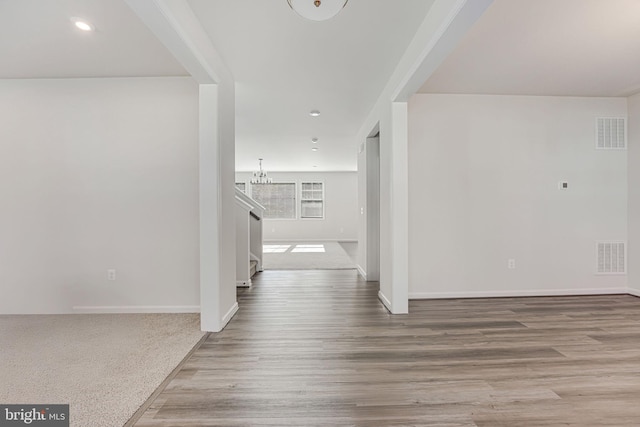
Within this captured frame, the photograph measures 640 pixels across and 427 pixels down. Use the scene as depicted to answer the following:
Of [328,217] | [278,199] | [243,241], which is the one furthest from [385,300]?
[278,199]

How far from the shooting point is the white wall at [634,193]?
3.55 meters

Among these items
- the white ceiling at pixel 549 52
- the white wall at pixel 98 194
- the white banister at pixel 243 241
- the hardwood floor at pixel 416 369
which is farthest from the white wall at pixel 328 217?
the white wall at pixel 98 194

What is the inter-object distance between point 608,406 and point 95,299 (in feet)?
14.1

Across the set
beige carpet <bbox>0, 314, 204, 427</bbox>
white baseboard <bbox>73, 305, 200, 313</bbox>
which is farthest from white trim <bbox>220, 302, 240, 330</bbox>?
white baseboard <bbox>73, 305, 200, 313</bbox>

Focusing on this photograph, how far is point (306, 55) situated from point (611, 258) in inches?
176

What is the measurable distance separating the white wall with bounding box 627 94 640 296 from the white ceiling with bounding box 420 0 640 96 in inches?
12.2

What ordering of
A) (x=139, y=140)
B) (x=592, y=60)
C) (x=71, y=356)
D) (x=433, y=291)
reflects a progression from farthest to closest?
(x=433, y=291) < (x=139, y=140) < (x=592, y=60) < (x=71, y=356)

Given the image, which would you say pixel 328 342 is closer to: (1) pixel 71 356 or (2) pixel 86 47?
(1) pixel 71 356

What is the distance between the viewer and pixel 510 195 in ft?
11.8

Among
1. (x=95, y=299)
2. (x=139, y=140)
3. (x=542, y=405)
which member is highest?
(x=139, y=140)

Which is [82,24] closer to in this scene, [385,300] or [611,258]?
[385,300]

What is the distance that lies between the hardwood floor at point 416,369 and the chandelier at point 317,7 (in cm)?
220

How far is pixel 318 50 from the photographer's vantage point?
8.24ft

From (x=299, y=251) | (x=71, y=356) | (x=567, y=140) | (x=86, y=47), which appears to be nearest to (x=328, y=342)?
(x=71, y=356)
